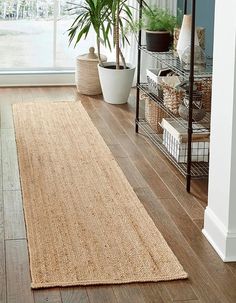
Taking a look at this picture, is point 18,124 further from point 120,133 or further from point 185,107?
point 185,107

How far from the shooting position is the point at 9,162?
14.9ft

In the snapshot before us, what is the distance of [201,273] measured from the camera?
10.5 feet

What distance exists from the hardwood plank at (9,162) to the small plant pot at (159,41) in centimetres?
109

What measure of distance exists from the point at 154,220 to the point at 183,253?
1.29 feet

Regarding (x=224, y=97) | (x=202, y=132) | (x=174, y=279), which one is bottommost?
(x=174, y=279)

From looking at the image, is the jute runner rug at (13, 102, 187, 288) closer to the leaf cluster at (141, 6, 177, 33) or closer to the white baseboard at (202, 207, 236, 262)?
the white baseboard at (202, 207, 236, 262)

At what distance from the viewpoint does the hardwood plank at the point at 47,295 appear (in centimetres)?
294

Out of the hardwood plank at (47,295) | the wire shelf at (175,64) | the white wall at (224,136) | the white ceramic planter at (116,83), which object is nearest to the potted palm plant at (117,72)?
the white ceramic planter at (116,83)

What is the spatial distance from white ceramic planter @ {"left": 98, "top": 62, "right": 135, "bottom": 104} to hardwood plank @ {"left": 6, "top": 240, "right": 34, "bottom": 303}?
263 cm

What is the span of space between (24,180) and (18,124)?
1.15 meters

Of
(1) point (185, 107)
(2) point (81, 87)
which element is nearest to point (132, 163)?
(1) point (185, 107)

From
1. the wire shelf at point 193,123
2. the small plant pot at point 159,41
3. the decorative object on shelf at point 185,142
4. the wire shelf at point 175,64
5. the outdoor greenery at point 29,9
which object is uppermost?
the outdoor greenery at point 29,9

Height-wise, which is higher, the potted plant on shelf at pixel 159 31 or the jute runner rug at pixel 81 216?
the potted plant on shelf at pixel 159 31

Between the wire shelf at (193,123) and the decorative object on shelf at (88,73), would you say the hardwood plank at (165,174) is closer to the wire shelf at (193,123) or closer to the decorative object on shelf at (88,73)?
the wire shelf at (193,123)
